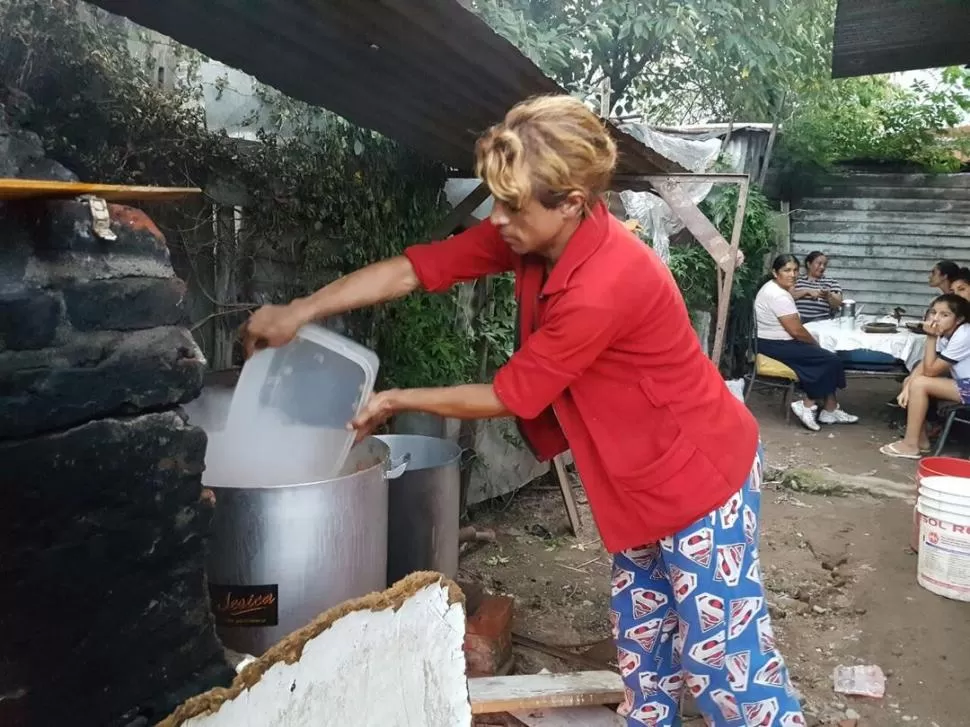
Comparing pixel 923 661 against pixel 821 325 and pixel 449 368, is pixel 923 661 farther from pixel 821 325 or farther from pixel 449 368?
pixel 821 325

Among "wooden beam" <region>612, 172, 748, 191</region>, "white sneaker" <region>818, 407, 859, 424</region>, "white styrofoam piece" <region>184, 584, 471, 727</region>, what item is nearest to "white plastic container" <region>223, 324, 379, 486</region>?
"white styrofoam piece" <region>184, 584, 471, 727</region>

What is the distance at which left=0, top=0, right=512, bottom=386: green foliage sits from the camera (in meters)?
2.69

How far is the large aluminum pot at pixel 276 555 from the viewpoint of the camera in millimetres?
2137

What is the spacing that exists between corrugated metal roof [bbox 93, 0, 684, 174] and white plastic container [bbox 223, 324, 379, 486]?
2.97 feet

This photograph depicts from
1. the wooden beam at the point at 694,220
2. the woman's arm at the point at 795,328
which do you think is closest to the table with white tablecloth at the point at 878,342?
the woman's arm at the point at 795,328

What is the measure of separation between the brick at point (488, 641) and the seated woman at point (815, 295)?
6820mm

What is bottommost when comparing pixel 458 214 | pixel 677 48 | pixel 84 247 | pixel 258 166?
pixel 84 247

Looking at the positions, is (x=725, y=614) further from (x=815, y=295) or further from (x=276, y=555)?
(x=815, y=295)

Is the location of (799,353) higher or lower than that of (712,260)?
lower

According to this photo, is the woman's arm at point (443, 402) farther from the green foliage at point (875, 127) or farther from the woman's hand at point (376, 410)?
the green foliage at point (875, 127)

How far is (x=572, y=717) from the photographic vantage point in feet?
9.21

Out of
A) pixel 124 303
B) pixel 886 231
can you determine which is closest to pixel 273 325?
pixel 124 303

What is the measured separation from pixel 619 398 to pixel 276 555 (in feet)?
3.27

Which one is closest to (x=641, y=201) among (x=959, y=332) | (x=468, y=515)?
(x=959, y=332)
